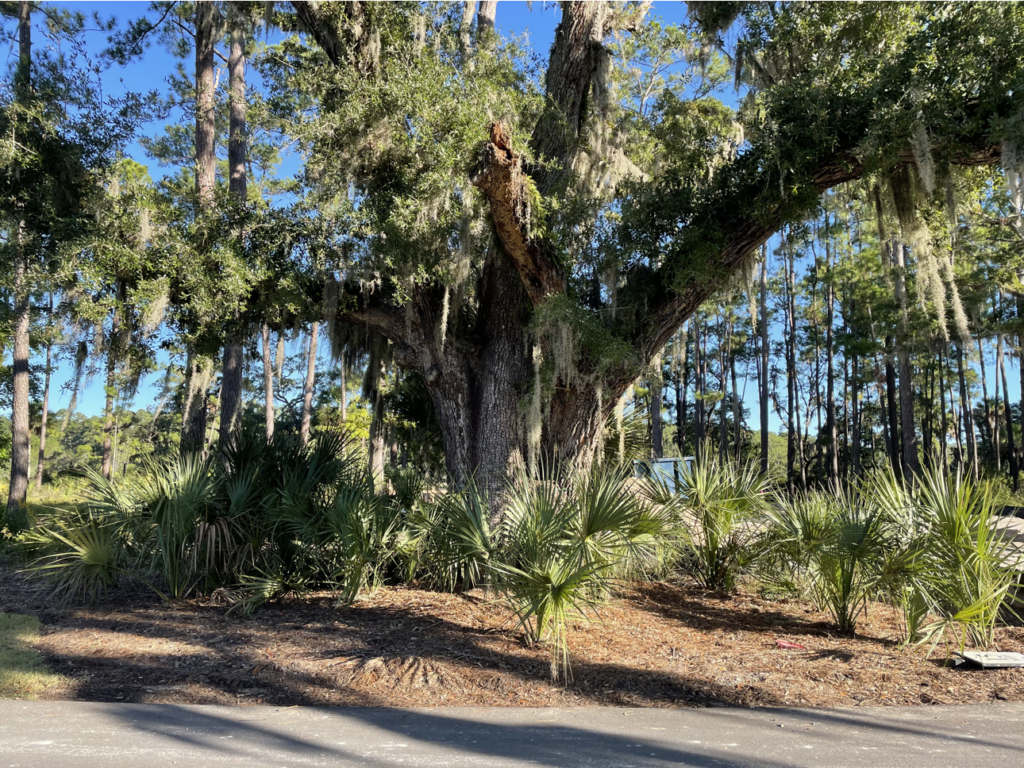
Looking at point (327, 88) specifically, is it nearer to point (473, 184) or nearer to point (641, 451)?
point (473, 184)

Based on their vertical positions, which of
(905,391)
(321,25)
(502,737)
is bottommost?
(502,737)

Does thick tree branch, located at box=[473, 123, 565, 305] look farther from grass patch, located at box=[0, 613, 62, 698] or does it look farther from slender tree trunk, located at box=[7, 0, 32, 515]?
slender tree trunk, located at box=[7, 0, 32, 515]

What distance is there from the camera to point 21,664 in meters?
5.52

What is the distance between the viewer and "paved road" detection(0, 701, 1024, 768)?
3.72 meters

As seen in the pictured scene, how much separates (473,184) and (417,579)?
468 cm

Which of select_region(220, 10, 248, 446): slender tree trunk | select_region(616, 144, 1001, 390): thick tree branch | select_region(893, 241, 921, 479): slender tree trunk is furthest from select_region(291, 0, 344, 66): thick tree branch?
select_region(893, 241, 921, 479): slender tree trunk

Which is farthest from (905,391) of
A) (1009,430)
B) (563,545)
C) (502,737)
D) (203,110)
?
(502,737)

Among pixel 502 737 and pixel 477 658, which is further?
pixel 477 658

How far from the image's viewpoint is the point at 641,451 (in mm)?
12688

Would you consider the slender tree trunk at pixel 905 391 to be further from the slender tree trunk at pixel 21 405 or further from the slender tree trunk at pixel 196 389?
the slender tree trunk at pixel 21 405

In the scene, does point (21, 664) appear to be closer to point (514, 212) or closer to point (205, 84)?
point (514, 212)

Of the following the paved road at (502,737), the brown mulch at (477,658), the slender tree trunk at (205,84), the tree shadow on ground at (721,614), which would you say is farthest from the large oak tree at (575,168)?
the paved road at (502,737)

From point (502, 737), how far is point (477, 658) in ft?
5.14

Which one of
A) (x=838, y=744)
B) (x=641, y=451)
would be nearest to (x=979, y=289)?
(x=641, y=451)
